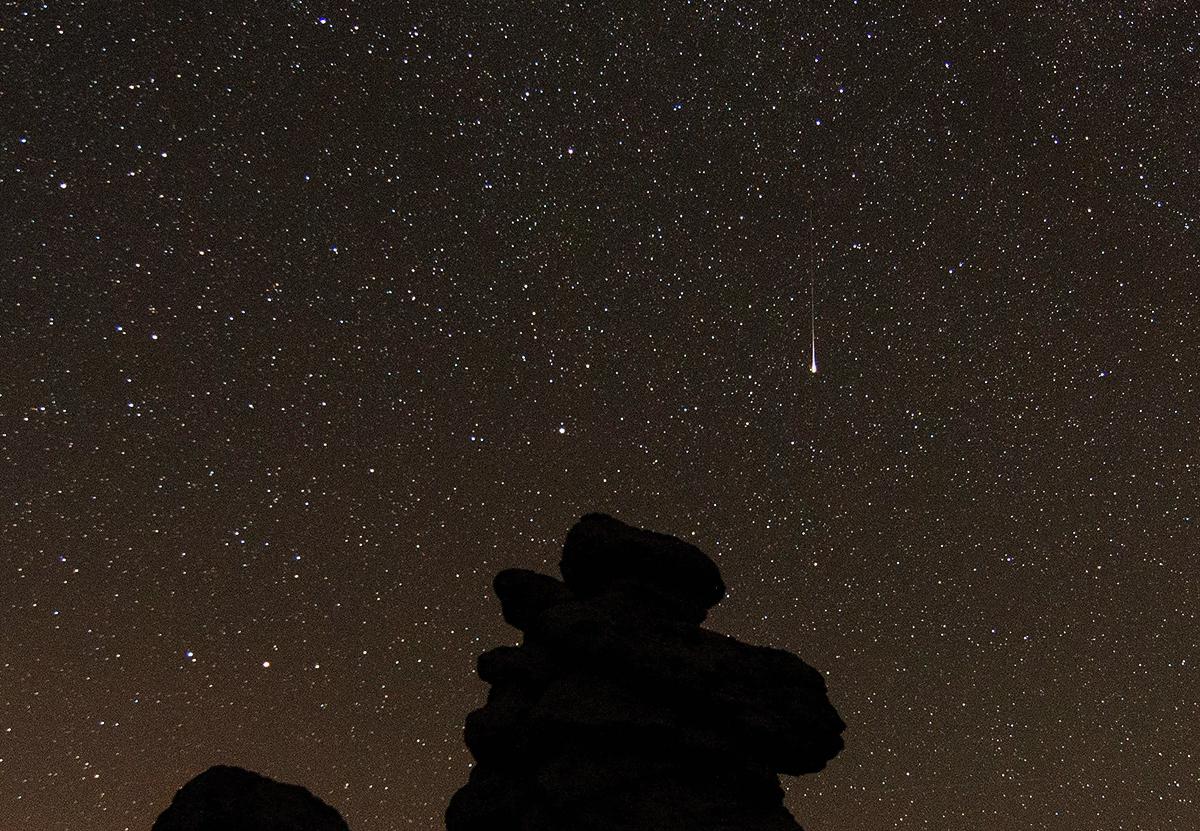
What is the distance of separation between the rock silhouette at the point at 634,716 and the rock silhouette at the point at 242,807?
11.7ft

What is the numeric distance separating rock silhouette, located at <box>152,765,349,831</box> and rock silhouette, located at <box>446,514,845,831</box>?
3560mm

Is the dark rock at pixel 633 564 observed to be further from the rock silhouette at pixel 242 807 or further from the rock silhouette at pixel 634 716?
the rock silhouette at pixel 242 807

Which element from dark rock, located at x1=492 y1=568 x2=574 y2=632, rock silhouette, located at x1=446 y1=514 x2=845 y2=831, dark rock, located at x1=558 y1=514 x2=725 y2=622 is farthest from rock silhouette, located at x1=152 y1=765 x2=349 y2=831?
dark rock, located at x1=558 y1=514 x2=725 y2=622

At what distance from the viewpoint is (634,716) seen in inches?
534

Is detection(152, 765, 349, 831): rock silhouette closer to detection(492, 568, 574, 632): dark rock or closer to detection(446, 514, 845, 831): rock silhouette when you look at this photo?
detection(446, 514, 845, 831): rock silhouette

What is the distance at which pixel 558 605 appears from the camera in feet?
49.5

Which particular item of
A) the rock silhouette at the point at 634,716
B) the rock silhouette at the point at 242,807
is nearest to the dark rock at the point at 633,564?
the rock silhouette at the point at 634,716

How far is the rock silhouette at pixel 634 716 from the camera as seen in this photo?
13.1m

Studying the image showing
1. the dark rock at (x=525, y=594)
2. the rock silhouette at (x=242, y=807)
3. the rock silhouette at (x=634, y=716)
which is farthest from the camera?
the dark rock at (x=525, y=594)

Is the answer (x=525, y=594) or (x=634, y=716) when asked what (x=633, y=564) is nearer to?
(x=525, y=594)

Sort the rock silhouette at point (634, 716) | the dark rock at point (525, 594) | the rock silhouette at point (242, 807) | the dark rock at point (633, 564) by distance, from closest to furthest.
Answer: the rock silhouette at point (242, 807), the rock silhouette at point (634, 716), the dark rock at point (633, 564), the dark rock at point (525, 594)

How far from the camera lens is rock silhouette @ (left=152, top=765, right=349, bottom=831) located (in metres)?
10.5

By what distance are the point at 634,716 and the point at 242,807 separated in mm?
5784

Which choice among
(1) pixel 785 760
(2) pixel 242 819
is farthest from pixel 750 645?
(2) pixel 242 819
